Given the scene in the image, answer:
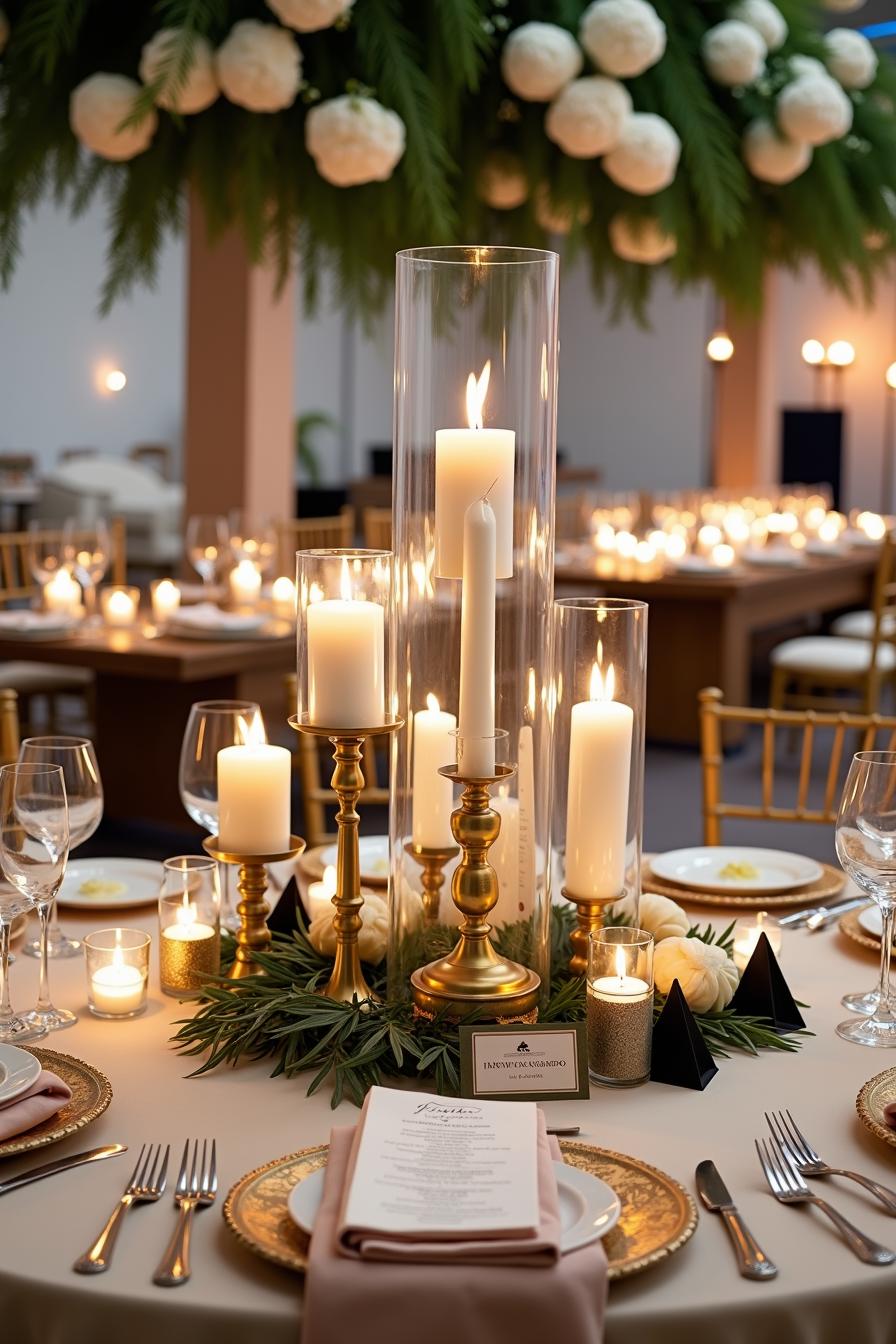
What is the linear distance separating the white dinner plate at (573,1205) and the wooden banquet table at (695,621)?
4.67 metres

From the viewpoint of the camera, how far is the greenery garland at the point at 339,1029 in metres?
1.37

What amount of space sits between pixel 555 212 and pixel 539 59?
477mm

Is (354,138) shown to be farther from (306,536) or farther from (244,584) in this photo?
(306,536)

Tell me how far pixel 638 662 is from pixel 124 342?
463 inches

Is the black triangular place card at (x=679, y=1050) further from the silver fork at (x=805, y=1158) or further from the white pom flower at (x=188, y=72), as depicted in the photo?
the white pom flower at (x=188, y=72)

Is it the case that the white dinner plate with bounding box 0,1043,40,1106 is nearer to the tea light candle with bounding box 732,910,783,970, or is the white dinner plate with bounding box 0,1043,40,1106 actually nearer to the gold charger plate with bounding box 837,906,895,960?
the tea light candle with bounding box 732,910,783,970

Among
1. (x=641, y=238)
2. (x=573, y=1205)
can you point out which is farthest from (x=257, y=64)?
(x=573, y=1205)

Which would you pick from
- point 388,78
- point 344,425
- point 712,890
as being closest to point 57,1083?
point 712,890

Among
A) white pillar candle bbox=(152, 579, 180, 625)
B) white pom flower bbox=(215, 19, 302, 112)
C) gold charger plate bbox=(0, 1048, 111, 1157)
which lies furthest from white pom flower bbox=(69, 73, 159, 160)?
white pillar candle bbox=(152, 579, 180, 625)

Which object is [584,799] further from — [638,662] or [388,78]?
[388,78]

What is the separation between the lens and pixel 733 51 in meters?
3.13

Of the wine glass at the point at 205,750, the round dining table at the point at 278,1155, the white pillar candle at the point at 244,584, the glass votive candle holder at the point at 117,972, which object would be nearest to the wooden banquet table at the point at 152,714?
the white pillar candle at the point at 244,584

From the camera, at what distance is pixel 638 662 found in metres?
1.55

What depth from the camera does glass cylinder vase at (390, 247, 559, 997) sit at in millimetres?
Result: 1397
